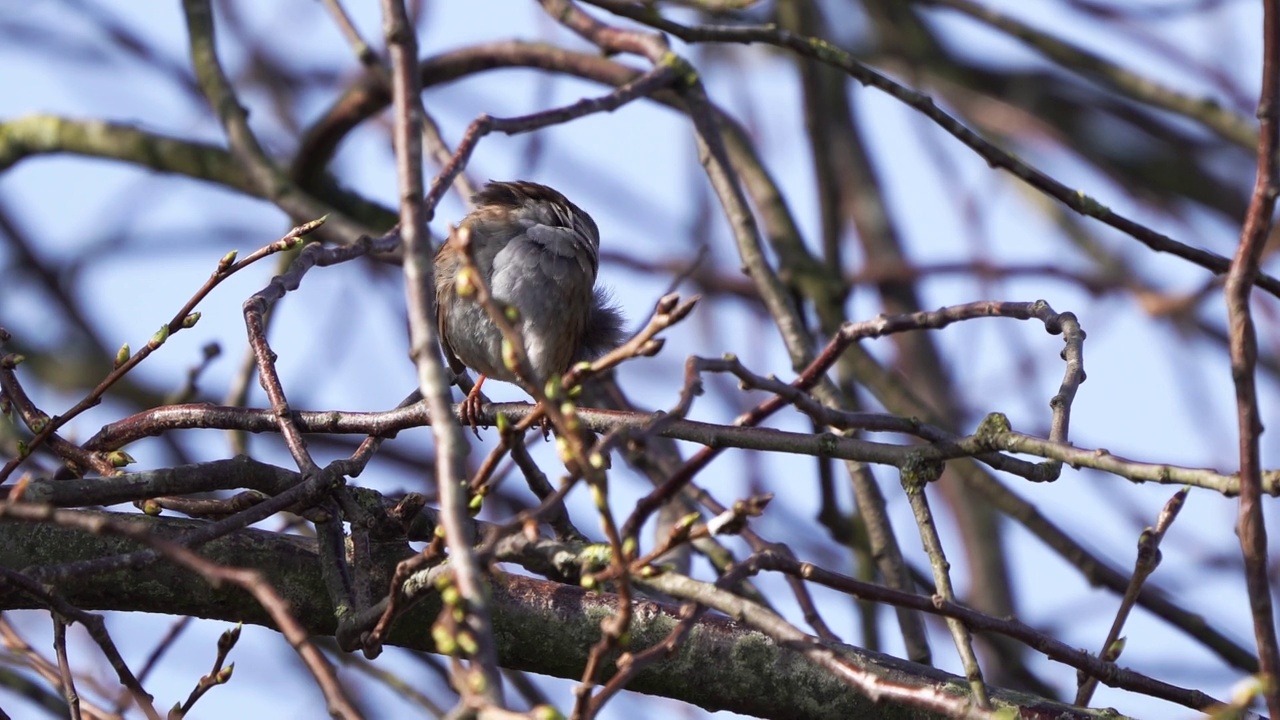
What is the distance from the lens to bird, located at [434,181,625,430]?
3.95 m

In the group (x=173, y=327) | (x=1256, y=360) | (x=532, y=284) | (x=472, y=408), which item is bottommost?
(x=1256, y=360)

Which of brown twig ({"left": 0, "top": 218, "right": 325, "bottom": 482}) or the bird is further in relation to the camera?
the bird

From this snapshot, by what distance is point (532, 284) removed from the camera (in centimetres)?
395

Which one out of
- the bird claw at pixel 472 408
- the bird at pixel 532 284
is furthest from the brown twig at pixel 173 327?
the bird at pixel 532 284

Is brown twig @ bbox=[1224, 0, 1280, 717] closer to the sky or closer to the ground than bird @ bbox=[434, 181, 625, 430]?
closer to the ground

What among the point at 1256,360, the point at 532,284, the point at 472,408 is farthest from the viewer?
the point at 532,284

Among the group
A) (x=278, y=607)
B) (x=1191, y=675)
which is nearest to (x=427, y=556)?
(x=278, y=607)

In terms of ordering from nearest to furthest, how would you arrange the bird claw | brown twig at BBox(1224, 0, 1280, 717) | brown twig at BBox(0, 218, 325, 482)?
1. brown twig at BBox(1224, 0, 1280, 717)
2. brown twig at BBox(0, 218, 325, 482)
3. the bird claw

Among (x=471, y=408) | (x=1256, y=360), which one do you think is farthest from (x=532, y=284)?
(x=1256, y=360)

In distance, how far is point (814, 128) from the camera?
Result: 5.18 meters

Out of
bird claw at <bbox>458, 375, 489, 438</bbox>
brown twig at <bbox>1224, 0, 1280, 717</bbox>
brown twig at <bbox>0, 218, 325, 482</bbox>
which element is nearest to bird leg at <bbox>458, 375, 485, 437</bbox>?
bird claw at <bbox>458, 375, 489, 438</bbox>

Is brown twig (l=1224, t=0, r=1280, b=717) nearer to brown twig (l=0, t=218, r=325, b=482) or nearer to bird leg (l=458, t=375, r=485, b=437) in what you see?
brown twig (l=0, t=218, r=325, b=482)

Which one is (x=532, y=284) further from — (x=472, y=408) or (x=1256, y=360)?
(x=1256, y=360)

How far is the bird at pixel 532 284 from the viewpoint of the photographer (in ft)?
13.0
